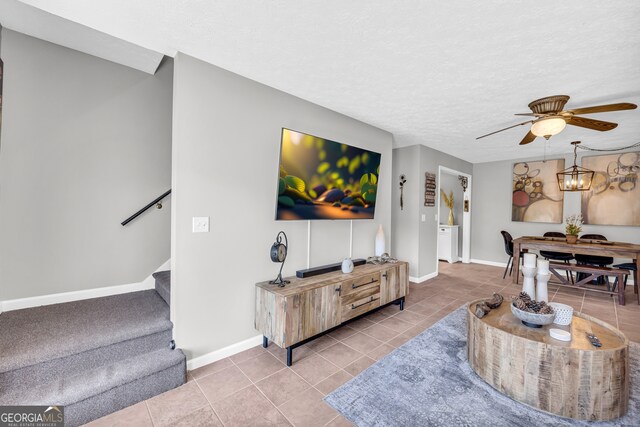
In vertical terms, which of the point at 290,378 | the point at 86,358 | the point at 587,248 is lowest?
the point at 290,378

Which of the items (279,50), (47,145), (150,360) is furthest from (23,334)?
(279,50)

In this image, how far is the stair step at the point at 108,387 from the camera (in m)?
1.53

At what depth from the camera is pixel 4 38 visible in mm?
2172

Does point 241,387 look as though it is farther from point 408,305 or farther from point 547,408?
point 408,305

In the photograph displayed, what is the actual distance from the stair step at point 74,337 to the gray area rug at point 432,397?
5.02 feet

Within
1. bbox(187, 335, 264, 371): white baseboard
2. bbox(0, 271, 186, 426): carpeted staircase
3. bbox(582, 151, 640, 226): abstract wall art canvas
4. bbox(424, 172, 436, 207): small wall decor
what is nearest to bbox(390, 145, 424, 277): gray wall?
bbox(424, 172, 436, 207): small wall decor

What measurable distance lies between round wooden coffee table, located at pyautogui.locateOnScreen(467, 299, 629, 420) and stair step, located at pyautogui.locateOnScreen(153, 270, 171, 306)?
2.76 meters

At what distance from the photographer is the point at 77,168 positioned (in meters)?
2.49

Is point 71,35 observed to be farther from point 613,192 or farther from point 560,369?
point 613,192

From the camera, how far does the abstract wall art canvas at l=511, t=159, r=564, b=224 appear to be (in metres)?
5.46

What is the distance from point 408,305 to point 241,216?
267 cm

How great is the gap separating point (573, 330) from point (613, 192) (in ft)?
15.7

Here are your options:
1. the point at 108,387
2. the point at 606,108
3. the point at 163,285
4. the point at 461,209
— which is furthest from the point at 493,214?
the point at 108,387

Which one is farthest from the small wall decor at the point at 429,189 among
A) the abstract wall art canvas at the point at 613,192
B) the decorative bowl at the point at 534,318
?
the decorative bowl at the point at 534,318
